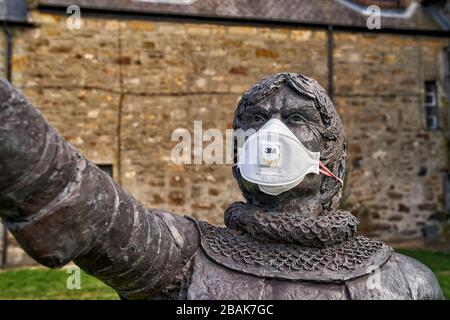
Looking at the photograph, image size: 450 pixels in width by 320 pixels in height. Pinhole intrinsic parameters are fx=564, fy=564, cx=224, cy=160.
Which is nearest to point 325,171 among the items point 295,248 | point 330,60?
point 295,248

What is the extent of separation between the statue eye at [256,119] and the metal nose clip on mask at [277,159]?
77mm

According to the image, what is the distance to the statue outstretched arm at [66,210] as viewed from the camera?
1406 mm

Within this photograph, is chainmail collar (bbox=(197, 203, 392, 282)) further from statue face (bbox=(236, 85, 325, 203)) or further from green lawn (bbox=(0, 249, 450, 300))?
green lawn (bbox=(0, 249, 450, 300))

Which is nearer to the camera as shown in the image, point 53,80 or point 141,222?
point 141,222

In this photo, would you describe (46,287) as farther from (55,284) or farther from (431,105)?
(431,105)

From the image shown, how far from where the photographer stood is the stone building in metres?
11.2

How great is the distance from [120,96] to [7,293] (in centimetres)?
491

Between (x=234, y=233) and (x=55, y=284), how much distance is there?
6.71 m

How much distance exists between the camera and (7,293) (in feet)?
25.7

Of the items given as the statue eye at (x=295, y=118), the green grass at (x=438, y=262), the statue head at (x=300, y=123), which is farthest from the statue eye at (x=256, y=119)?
the green grass at (x=438, y=262)

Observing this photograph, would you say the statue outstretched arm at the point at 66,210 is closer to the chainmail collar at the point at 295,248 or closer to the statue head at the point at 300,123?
the chainmail collar at the point at 295,248

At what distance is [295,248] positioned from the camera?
2260 mm

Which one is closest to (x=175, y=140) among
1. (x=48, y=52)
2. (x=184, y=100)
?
(x=184, y=100)
